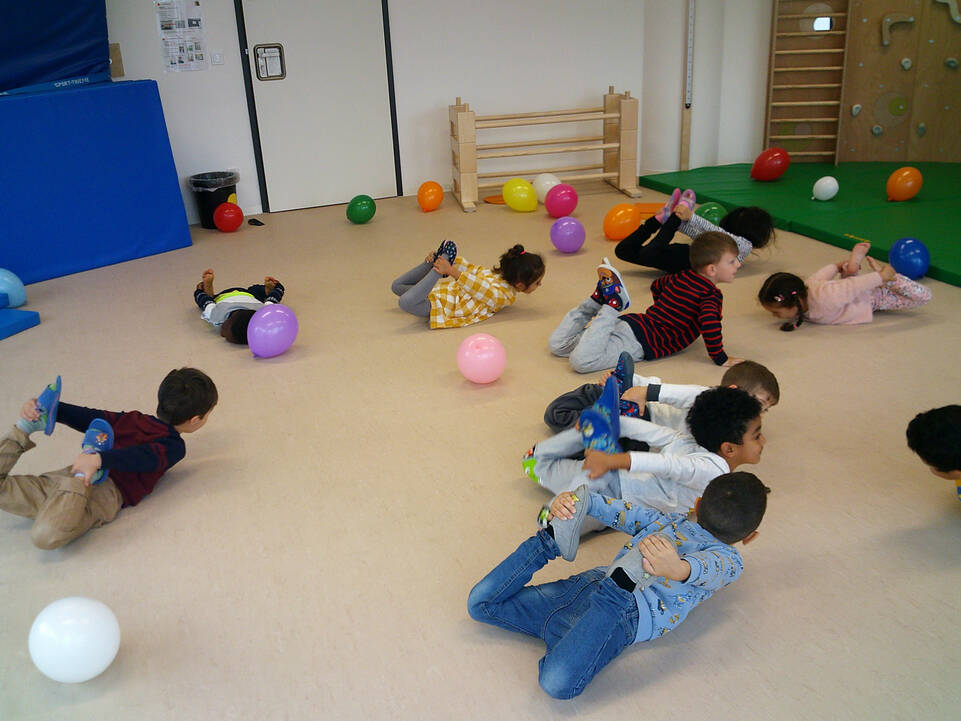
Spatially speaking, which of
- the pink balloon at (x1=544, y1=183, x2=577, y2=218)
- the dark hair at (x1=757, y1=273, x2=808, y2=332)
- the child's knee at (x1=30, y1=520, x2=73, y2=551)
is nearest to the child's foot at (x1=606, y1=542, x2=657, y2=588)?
the child's knee at (x1=30, y1=520, x2=73, y2=551)

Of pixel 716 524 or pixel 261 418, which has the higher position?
pixel 716 524

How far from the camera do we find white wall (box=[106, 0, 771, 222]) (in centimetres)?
655

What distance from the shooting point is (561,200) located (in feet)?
20.0

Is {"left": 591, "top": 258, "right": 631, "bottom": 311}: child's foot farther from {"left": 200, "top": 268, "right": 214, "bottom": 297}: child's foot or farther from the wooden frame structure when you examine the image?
the wooden frame structure

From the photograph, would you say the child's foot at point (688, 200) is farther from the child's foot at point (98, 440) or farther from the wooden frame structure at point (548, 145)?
the child's foot at point (98, 440)

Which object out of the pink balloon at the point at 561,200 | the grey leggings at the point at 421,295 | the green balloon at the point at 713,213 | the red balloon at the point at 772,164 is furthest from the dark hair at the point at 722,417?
the red balloon at the point at 772,164

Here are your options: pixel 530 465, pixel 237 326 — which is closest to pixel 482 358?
pixel 530 465

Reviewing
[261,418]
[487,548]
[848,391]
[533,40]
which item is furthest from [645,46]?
[487,548]

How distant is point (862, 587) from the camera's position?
220cm

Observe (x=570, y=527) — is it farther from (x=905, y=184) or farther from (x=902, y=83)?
(x=902, y=83)

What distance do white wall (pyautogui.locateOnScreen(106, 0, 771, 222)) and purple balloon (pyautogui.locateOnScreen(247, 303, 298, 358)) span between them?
10.7 ft

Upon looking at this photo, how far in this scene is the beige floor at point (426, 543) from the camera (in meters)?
1.94

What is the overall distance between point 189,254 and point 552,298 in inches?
110

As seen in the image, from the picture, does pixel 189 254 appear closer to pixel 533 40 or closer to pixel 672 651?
pixel 533 40
